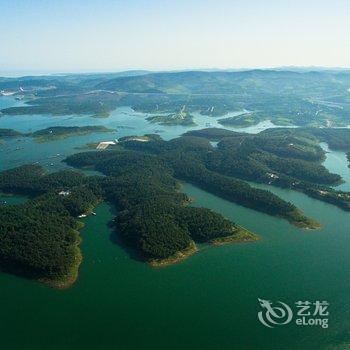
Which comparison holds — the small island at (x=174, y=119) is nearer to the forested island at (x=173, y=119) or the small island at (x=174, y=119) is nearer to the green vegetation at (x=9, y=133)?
the forested island at (x=173, y=119)

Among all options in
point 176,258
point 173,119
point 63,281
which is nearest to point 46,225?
point 63,281

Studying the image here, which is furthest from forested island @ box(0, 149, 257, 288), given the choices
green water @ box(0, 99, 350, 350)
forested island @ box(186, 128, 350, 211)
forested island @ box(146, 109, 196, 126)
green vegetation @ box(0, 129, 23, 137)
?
forested island @ box(146, 109, 196, 126)

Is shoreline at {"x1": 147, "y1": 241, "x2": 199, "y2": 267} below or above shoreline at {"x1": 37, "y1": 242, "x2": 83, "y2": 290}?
below

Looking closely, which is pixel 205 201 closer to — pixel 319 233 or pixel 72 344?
pixel 319 233

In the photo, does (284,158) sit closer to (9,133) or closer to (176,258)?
(176,258)

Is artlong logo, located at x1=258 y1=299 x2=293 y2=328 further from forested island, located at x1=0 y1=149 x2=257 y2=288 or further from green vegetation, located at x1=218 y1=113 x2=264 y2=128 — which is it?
green vegetation, located at x1=218 y1=113 x2=264 y2=128

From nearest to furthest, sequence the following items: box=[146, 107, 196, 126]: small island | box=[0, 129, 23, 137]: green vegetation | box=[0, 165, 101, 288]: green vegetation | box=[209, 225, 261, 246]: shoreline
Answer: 1. box=[0, 165, 101, 288]: green vegetation
2. box=[209, 225, 261, 246]: shoreline
3. box=[0, 129, 23, 137]: green vegetation
4. box=[146, 107, 196, 126]: small island

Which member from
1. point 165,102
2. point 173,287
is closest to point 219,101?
point 165,102
